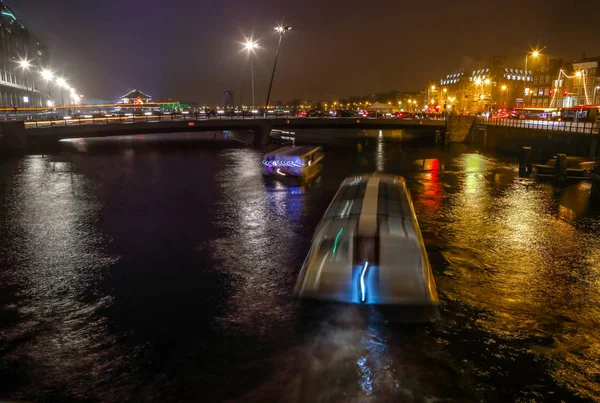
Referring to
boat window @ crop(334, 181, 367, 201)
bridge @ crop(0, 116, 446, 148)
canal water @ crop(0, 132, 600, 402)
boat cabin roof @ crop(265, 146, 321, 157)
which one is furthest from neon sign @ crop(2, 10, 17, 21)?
boat window @ crop(334, 181, 367, 201)

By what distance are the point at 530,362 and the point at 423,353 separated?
2.21 meters

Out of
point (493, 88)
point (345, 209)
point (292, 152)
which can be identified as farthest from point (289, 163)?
point (493, 88)

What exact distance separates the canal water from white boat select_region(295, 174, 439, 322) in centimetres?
76

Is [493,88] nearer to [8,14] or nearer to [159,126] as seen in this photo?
[159,126]

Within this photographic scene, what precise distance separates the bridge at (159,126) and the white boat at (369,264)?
4996 cm

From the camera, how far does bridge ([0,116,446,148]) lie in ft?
166

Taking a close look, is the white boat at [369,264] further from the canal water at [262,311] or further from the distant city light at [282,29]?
the distant city light at [282,29]

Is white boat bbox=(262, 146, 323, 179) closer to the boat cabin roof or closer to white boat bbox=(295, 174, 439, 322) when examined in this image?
the boat cabin roof

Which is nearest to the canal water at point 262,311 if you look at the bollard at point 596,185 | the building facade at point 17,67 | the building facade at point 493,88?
the bollard at point 596,185

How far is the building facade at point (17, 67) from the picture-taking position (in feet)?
358

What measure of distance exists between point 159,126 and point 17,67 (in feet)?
249

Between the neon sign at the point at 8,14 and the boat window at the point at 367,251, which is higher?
the neon sign at the point at 8,14

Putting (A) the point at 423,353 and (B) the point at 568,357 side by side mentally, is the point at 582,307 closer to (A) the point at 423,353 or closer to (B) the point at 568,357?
(B) the point at 568,357

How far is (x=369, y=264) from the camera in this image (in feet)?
31.2
